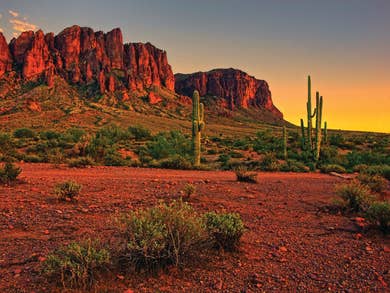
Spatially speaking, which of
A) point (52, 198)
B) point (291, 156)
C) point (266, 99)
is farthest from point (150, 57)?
point (52, 198)

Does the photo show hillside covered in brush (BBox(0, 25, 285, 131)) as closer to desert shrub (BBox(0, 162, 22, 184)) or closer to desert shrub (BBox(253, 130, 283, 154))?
desert shrub (BBox(253, 130, 283, 154))

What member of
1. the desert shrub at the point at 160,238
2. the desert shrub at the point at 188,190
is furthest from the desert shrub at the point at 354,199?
the desert shrub at the point at 160,238

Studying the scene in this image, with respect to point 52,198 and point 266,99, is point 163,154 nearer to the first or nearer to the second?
point 52,198

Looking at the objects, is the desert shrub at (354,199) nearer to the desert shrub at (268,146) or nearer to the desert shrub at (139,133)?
the desert shrub at (268,146)

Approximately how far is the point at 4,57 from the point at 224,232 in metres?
125

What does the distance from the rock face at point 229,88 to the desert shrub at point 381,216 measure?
14748cm

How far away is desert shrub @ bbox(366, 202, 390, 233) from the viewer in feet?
16.5

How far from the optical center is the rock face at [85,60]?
101m

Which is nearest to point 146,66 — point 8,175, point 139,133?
point 139,133

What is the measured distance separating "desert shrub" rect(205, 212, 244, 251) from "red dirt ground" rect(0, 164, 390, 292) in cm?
19

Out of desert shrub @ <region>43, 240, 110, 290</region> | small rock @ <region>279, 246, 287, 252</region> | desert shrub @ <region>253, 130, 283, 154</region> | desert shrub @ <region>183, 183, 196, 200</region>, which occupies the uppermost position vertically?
desert shrub @ <region>253, 130, 283, 154</region>

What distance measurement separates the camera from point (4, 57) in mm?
104375

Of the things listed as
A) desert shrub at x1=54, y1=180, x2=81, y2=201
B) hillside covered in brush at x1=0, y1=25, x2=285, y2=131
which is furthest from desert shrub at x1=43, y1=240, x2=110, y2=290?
hillside covered in brush at x1=0, y1=25, x2=285, y2=131

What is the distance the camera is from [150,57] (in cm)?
13775
